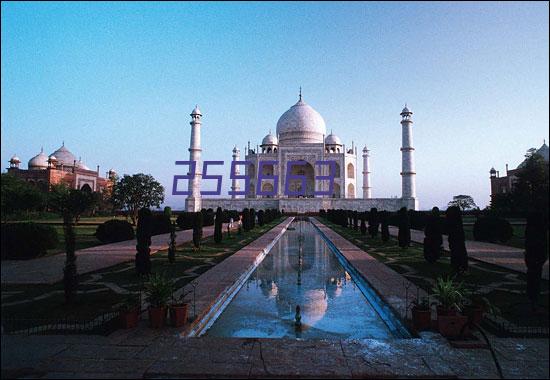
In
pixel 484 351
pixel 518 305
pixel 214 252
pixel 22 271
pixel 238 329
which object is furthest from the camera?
pixel 214 252

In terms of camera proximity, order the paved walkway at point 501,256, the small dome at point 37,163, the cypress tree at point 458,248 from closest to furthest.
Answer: the cypress tree at point 458,248 < the paved walkway at point 501,256 < the small dome at point 37,163

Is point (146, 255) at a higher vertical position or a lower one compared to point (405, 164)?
lower

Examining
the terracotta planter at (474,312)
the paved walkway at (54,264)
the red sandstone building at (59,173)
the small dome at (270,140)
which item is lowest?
the paved walkway at (54,264)

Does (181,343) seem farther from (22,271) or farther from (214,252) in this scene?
(214,252)

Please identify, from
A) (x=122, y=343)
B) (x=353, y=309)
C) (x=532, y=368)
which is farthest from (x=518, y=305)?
(x=122, y=343)

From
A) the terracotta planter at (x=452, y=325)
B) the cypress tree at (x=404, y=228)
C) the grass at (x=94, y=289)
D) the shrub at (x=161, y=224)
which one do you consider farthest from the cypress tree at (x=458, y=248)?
the shrub at (x=161, y=224)

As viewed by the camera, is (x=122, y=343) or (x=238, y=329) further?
(x=238, y=329)

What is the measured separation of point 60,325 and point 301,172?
41708 mm

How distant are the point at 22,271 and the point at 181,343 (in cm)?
556

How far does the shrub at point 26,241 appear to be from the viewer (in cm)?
904

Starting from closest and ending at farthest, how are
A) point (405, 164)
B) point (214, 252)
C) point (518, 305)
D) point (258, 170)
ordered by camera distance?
point (518, 305), point (214, 252), point (405, 164), point (258, 170)

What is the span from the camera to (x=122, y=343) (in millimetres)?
3479

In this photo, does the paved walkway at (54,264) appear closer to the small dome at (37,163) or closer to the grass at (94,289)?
the grass at (94,289)

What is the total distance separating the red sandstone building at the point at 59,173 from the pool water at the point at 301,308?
34025mm
